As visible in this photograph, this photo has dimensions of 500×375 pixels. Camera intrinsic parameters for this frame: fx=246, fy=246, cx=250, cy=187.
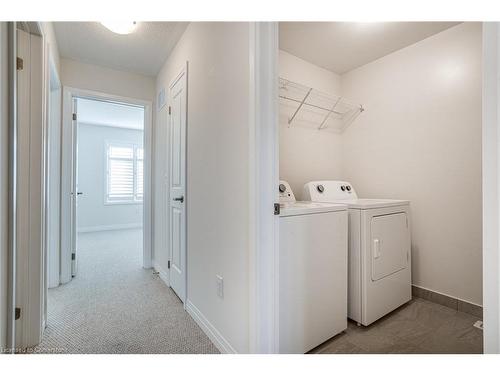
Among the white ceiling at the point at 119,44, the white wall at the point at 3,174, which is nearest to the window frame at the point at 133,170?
the white ceiling at the point at 119,44

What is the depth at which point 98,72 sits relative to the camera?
110 inches

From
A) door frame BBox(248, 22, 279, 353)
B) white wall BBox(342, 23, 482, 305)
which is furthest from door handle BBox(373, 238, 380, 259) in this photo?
door frame BBox(248, 22, 279, 353)

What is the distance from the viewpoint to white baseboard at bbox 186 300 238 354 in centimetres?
146

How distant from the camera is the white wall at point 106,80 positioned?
2662mm

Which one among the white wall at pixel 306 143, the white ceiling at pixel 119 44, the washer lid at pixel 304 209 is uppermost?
the white ceiling at pixel 119 44

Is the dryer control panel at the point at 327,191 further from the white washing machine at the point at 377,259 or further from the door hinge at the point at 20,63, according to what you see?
the door hinge at the point at 20,63

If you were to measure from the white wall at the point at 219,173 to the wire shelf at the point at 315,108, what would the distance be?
2.54 feet

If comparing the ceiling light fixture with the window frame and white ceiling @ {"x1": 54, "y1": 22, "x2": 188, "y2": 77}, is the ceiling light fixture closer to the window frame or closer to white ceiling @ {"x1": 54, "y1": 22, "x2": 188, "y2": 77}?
white ceiling @ {"x1": 54, "y1": 22, "x2": 188, "y2": 77}

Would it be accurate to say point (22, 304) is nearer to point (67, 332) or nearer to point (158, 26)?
point (67, 332)

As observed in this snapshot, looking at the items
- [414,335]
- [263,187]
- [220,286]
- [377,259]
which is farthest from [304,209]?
[414,335]

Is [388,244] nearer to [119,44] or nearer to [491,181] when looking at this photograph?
[491,181]

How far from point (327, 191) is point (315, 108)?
37.6 inches

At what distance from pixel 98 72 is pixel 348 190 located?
304cm
